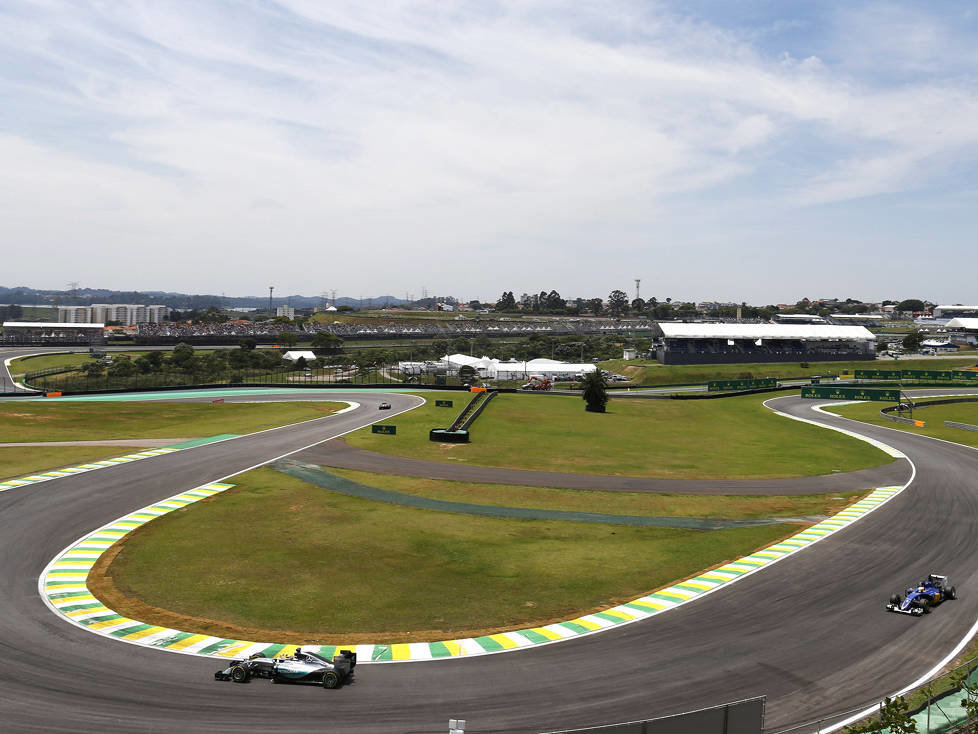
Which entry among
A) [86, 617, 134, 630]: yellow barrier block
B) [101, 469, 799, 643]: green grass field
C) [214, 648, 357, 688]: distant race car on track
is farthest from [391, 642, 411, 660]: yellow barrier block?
[86, 617, 134, 630]: yellow barrier block

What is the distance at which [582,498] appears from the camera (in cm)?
4784

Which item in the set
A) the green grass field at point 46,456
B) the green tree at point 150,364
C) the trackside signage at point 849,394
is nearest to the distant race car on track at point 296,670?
the green grass field at point 46,456

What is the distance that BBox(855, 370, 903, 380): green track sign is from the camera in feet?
441

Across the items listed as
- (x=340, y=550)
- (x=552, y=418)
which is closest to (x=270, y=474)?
(x=340, y=550)

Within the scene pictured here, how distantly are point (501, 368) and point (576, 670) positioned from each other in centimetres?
11536

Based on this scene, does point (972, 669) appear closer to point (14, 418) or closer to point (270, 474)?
point (270, 474)

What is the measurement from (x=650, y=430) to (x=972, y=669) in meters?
59.9

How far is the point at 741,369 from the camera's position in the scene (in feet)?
506

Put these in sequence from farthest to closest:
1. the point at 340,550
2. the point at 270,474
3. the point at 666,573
→ the point at 270,474
the point at 340,550
the point at 666,573

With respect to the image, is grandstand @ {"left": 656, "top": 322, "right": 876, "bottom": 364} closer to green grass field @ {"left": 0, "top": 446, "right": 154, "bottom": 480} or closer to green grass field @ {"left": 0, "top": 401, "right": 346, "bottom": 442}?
green grass field @ {"left": 0, "top": 401, "right": 346, "bottom": 442}

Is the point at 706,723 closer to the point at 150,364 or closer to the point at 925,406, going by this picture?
the point at 925,406

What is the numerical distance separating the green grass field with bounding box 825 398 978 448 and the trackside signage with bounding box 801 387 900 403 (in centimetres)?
289

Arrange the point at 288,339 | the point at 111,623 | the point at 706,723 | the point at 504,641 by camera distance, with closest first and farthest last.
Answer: the point at 706,723
the point at 504,641
the point at 111,623
the point at 288,339

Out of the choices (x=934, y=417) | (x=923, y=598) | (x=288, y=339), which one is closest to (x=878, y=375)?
(x=934, y=417)
